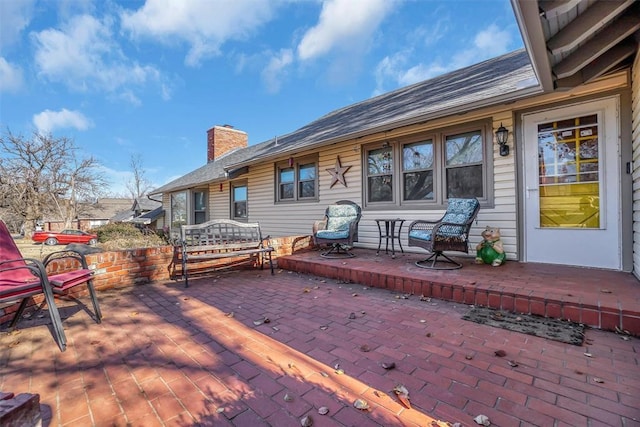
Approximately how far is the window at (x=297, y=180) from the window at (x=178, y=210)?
663 centimetres

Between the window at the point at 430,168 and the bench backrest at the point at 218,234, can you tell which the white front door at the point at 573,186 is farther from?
the bench backrest at the point at 218,234

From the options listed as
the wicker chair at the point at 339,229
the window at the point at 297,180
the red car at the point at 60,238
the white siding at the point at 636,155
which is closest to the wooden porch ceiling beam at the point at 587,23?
the white siding at the point at 636,155

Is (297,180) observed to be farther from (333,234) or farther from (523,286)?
(523,286)

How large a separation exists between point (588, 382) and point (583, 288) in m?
1.64

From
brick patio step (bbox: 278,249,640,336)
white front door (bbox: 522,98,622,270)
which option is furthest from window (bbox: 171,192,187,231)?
white front door (bbox: 522,98,622,270)

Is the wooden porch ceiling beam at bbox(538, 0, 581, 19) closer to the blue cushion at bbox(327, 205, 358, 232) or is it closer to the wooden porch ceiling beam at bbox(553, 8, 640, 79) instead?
the wooden porch ceiling beam at bbox(553, 8, 640, 79)

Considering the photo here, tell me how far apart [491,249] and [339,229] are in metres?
2.42

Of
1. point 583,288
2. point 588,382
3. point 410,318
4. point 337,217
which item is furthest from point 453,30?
point 588,382

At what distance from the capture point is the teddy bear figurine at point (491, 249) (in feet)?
13.4

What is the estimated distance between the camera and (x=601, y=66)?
10.8 feet

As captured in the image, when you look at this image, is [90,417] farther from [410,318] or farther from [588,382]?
[588,382]

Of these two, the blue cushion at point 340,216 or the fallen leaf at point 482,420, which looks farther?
the blue cushion at point 340,216

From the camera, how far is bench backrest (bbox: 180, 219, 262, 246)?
4.61 meters

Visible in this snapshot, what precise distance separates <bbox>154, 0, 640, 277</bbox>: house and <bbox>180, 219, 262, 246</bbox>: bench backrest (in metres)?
2.36
